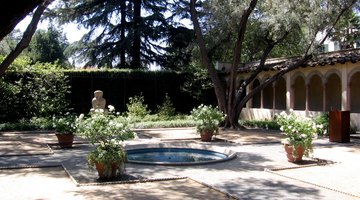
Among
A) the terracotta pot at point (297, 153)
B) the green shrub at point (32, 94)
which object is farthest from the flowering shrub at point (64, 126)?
the green shrub at point (32, 94)

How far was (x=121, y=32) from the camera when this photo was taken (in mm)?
27422

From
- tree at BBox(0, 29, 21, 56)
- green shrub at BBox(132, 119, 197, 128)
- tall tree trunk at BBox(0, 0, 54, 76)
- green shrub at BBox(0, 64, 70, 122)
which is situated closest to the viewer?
tall tree trunk at BBox(0, 0, 54, 76)

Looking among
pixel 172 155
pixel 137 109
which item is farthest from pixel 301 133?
pixel 137 109

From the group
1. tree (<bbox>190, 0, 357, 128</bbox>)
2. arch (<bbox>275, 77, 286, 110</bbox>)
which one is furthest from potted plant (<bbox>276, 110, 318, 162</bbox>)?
arch (<bbox>275, 77, 286, 110</bbox>)

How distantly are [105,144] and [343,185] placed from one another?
4.27 meters

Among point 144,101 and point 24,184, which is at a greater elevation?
point 144,101

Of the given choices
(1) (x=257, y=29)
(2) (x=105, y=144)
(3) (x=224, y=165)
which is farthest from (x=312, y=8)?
(2) (x=105, y=144)

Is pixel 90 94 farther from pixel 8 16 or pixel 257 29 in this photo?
pixel 8 16

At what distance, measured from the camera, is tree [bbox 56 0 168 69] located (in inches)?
1041

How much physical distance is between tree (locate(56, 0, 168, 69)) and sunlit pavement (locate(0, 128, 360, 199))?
1608 centimetres

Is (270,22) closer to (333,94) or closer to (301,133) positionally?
(333,94)

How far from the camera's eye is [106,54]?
89.4ft

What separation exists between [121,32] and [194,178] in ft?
69.6

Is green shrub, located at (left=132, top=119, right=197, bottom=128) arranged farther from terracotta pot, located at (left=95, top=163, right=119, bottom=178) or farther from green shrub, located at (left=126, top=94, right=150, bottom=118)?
terracotta pot, located at (left=95, top=163, right=119, bottom=178)
